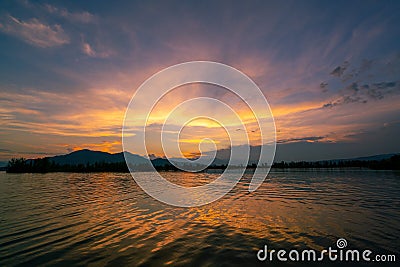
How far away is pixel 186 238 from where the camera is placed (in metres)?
12.6

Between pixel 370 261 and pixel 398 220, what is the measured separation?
9794 millimetres

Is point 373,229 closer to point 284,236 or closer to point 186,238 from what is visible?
point 284,236

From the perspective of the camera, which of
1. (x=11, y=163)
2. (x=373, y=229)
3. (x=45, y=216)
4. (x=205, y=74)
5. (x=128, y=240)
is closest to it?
(x=128, y=240)

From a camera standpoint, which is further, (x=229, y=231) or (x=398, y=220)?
(x=398, y=220)

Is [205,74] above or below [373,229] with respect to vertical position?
above

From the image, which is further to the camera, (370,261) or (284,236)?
(284,236)

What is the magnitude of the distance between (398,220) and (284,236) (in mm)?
10322

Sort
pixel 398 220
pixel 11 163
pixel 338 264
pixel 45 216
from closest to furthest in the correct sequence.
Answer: pixel 338 264, pixel 398 220, pixel 45 216, pixel 11 163

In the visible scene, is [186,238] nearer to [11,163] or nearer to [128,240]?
[128,240]

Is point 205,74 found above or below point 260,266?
above

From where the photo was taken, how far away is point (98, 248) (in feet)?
35.9

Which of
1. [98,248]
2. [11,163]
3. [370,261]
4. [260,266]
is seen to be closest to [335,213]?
[370,261]

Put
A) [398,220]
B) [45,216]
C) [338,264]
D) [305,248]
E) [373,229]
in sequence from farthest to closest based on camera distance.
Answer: [45,216] < [398,220] < [373,229] < [305,248] < [338,264]

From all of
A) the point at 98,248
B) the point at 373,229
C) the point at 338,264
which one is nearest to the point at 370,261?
the point at 338,264
